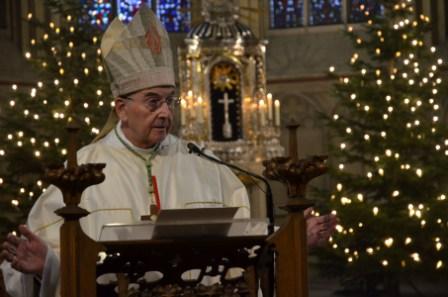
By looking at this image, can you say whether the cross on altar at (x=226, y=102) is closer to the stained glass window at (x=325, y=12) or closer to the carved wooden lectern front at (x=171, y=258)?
the stained glass window at (x=325, y=12)

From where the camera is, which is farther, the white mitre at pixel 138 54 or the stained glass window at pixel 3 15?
the stained glass window at pixel 3 15

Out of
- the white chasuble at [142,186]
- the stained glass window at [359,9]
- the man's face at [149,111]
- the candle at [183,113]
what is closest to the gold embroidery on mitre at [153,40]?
the man's face at [149,111]

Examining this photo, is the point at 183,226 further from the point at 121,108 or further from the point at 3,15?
the point at 3,15

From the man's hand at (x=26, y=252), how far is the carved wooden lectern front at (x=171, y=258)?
243 millimetres

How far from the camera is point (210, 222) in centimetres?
396

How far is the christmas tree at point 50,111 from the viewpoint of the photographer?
12.0m

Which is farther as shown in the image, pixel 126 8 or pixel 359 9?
pixel 126 8

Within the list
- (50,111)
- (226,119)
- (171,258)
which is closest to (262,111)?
(226,119)

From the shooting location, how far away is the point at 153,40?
4.92 metres

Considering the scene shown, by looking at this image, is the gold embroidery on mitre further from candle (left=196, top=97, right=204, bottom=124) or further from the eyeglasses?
candle (left=196, top=97, right=204, bottom=124)

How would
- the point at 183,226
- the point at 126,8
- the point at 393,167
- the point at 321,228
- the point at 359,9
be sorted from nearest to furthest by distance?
the point at 183,226 < the point at 321,228 < the point at 393,167 < the point at 359,9 < the point at 126,8

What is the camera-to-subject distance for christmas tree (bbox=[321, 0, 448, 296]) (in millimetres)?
12508

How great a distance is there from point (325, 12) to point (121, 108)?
13.9 meters

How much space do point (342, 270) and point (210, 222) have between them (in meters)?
9.67
